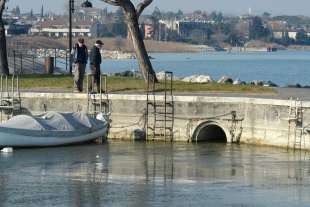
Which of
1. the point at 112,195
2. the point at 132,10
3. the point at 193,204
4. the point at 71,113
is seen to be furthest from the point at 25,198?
the point at 132,10

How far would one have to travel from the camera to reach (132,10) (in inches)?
1804

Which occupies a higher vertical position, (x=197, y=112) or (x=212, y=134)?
(x=197, y=112)

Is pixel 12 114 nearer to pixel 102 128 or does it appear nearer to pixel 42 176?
pixel 102 128

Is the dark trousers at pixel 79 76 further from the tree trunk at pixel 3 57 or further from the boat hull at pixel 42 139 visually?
the tree trunk at pixel 3 57

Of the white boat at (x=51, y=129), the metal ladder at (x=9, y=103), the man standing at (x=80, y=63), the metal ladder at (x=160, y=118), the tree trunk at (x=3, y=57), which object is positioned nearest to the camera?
the white boat at (x=51, y=129)

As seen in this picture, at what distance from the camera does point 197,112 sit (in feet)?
132

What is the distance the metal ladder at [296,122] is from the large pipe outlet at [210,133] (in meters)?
3.31

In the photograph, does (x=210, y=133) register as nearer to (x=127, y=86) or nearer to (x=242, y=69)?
(x=127, y=86)

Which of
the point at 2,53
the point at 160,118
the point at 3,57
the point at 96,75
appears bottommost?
the point at 160,118

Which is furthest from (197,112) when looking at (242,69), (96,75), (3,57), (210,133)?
(242,69)

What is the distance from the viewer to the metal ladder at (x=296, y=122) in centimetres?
3747

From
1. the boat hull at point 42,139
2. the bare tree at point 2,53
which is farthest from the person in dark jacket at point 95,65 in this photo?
the bare tree at point 2,53

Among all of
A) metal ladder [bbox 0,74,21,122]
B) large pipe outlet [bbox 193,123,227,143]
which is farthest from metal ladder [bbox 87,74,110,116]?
large pipe outlet [bbox 193,123,227,143]

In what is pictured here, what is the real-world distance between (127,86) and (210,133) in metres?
4.49
